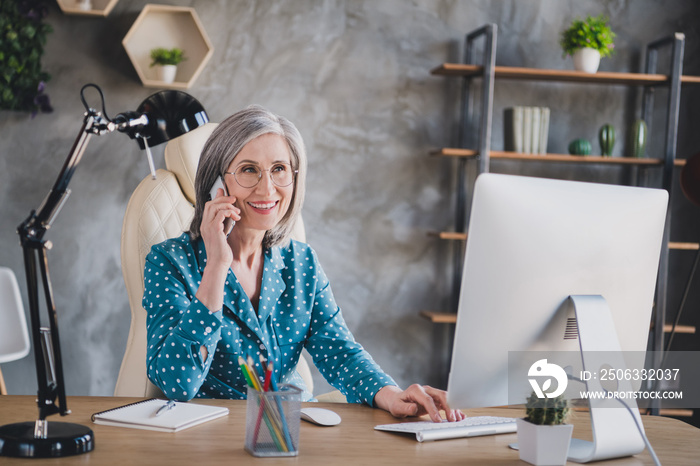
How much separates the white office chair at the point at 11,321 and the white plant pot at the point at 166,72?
1.12 metres

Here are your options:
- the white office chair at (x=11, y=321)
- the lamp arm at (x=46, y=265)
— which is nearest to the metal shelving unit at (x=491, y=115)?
the white office chair at (x=11, y=321)


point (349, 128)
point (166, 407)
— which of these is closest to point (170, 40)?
point (349, 128)

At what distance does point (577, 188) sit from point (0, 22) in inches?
116

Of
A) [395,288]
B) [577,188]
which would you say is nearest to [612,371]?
[577,188]

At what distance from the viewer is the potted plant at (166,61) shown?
→ 3.27 metres

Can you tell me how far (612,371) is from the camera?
3.91 ft

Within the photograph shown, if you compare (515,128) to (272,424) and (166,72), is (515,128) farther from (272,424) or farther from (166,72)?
(272,424)

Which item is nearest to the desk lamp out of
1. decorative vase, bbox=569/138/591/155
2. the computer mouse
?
the computer mouse

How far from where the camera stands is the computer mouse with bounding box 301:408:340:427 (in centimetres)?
130

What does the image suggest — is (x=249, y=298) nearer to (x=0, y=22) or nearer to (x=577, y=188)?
(x=577, y=188)

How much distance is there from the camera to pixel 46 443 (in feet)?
3.45

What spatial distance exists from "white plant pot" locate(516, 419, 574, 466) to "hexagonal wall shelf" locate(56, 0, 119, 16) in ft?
9.40

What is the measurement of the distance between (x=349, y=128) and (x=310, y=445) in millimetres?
2545

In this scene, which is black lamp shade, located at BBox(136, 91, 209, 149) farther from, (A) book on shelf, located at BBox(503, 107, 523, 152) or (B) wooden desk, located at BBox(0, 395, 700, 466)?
(A) book on shelf, located at BBox(503, 107, 523, 152)
